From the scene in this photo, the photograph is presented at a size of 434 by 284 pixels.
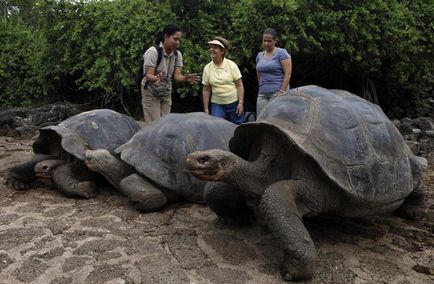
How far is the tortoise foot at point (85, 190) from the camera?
12.7 ft

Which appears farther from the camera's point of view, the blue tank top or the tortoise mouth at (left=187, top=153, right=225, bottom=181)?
the blue tank top

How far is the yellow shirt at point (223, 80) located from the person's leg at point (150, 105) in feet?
1.91

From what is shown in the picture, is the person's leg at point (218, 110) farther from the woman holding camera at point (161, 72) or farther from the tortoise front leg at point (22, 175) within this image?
the tortoise front leg at point (22, 175)

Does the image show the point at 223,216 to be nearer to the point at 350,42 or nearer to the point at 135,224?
the point at 135,224

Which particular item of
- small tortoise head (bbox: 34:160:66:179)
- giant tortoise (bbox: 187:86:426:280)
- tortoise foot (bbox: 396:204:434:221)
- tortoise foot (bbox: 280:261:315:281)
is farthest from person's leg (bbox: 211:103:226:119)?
tortoise foot (bbox: 280:261:315:281)

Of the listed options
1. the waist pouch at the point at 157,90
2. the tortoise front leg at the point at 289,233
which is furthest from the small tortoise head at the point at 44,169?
the tortoise front leg at the point at 289,233

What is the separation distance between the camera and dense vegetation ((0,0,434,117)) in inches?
272

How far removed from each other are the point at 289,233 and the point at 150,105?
2.89m

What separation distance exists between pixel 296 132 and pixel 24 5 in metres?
11.9

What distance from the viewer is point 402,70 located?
7.59 metres

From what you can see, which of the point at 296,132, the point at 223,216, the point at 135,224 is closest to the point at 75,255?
the point at 135,224

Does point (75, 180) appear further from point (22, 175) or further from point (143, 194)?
point (143, 194)

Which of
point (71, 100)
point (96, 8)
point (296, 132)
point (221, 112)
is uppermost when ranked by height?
point (96, 8)

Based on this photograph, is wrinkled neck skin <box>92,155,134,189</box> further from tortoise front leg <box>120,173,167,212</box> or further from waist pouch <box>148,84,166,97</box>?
waist pouch <box>148,84,166,97</box>
